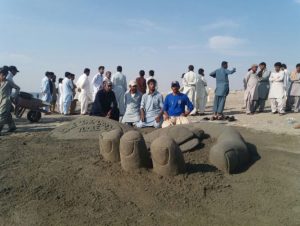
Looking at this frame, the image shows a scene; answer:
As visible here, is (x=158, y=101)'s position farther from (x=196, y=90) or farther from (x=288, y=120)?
(x=196, y=90)

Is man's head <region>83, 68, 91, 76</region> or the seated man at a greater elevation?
man's head <region>83, 68, 91, 76</region>

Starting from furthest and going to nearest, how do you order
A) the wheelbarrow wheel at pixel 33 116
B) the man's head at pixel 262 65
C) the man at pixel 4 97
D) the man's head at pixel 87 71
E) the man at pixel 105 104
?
the man's head at pixel 87 71 → the man's head at pixel 262 65 → the wheelbarrow wheel at pixel 33 116 → the man at pixel 4 97 → the man at pixel 105 104

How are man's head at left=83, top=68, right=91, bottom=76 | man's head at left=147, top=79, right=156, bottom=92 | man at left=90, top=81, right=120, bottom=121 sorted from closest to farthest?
man's head at left=147, top=79, right=156, bottom=92 → man at left=90, top=81, right=120, bottom=121 → man's head at left=83, top=68, right=91, bottom=76

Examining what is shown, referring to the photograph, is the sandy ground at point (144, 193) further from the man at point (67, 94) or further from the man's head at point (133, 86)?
the man at point (67, 94)

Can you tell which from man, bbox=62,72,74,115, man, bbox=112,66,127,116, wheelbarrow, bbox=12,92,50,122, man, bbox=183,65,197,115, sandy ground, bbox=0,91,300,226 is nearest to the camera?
sandy ground, bbox=0,91,300,226

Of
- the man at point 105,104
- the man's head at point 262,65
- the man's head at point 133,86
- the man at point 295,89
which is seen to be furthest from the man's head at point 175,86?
the man at point 295,89

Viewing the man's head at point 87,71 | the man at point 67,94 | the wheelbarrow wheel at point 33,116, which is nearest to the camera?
the wheelbarrow wheel at point 33,116

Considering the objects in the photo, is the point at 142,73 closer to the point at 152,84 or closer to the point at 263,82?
the point at 263,82

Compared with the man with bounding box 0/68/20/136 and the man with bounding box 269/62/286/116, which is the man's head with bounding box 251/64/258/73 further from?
the man with bounding box 0/68/20/136

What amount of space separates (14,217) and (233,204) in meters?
2.26

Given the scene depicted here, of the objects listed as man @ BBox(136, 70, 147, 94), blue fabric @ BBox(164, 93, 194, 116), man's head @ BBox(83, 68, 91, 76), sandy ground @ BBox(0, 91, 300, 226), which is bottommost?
sandy ground @ BBox(0, 91, 300, 226)

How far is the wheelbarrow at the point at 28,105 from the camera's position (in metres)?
10.6

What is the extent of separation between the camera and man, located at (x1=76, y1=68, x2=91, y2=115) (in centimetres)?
1369

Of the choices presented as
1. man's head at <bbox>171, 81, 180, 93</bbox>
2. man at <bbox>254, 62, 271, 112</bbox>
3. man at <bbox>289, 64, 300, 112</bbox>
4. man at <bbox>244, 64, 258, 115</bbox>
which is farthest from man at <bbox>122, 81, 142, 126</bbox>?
man at <bbox>289, 64, 300, 112</bbox>
